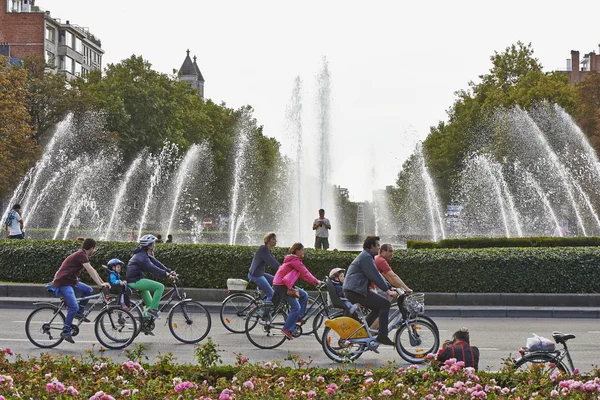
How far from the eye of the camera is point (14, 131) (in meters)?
A: 52.4

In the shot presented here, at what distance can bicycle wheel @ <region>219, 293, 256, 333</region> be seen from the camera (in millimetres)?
14984

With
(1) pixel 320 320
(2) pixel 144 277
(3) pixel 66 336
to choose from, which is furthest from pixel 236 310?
(3) pixel 66 336

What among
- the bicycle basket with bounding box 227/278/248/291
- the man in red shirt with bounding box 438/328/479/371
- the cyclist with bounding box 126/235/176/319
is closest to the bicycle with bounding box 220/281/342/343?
the bicycle basket with bounding box 227/278/248/291

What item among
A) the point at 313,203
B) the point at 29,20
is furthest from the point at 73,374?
the point at 29,20

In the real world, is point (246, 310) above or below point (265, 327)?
above

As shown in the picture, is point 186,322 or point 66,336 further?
point 186,322

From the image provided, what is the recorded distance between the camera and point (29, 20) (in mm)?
89250

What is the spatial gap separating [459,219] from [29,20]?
46.7 metres

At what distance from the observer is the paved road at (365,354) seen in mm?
12930

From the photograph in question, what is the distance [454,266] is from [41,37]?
7562cm

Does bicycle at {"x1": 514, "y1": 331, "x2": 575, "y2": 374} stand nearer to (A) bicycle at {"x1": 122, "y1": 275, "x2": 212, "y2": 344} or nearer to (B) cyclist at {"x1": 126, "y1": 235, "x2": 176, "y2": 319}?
(A) bicycle at {"x1": 122, "y1": 275, "x2": 212, "y2": 344}

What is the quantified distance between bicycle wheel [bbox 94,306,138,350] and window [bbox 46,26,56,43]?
8239cm

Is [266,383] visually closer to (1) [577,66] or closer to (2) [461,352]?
(2) [461,352]

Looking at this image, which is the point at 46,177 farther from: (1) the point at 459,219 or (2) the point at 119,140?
(1) the point at 459,219
